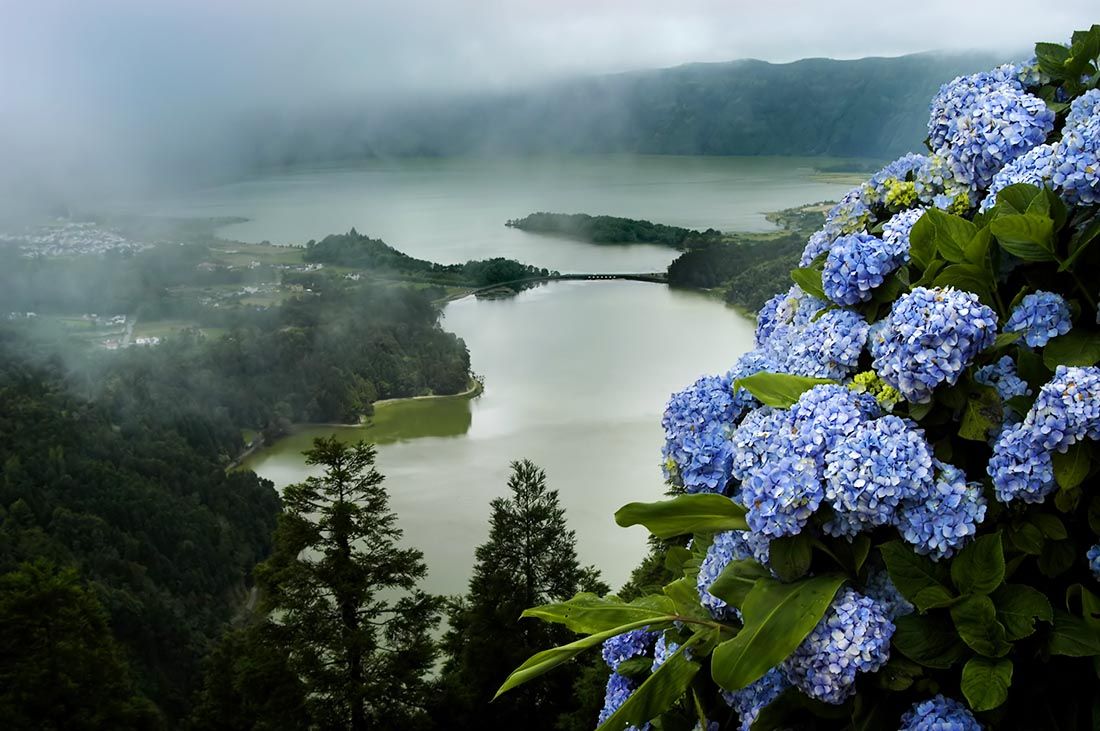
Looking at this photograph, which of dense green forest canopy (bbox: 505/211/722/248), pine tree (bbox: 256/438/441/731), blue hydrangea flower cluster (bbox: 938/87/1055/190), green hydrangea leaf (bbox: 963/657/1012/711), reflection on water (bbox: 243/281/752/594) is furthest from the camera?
dense green forest canopy (bbox: 505/211/722/248)

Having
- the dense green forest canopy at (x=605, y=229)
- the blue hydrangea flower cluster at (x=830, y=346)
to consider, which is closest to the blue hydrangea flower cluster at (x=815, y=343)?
the blue hydrangea flower cluster at (x=830, y=346)

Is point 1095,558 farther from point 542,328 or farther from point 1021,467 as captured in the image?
point 542,328

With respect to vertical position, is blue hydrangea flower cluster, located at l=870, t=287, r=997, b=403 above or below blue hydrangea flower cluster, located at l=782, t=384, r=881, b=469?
above

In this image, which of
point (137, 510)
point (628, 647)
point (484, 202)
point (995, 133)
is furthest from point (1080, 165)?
point (484, 202)

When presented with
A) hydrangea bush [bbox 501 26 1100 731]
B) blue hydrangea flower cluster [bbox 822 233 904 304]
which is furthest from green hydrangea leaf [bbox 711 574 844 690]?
blue hydrangea flower cluster [bbox 822 233 904 304]

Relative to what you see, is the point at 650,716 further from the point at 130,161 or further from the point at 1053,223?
the point at 130,161

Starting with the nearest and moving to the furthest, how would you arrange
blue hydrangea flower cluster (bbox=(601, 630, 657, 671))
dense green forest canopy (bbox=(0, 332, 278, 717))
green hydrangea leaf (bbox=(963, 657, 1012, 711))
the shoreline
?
green hydrangea leaf (bbox=(963, 657, 1012, 711))
blue hydrangea flower cluster (bbox=(601, 630, 657, 671))
dense green forest canopy (bbox=(0, 332, 278, 717))
the shoreline

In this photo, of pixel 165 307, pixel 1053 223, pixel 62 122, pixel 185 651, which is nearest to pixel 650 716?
pixel 1053 223

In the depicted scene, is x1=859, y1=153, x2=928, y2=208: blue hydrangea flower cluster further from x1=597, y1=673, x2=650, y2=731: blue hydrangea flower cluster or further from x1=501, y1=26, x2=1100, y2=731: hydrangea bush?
x1=597, y1=673, x2=650, y2=731: blue hydrangea flower cluster
